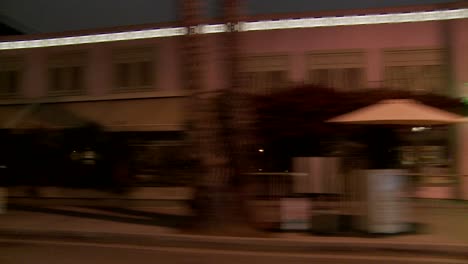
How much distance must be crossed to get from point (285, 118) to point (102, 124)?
5.75m

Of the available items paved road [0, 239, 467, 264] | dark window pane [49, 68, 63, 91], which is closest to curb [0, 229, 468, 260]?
paved road [0, 239, 467, 264]

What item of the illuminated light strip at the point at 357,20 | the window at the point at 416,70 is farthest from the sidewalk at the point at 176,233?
the illuminated light strip at the point at 357,20

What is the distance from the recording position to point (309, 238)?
9234mm

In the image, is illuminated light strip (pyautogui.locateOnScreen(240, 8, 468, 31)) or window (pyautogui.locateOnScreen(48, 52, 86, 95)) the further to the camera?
window (pyautogui.locateOnScreen(48, 52, 86, 95))

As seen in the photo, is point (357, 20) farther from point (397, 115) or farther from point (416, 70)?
point (397, 115)

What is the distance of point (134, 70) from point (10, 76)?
4.74 metres

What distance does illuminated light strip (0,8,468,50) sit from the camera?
53.4 ft

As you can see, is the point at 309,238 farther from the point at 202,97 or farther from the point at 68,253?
the point at 68,253

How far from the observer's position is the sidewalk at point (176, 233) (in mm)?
8719

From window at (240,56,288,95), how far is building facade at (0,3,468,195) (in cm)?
3

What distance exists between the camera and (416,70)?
16.4m

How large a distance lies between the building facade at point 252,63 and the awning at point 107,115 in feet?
0.11

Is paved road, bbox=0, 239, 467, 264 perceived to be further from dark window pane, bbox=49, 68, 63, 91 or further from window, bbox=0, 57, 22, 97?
window, bbox=0, 57, 22, 97

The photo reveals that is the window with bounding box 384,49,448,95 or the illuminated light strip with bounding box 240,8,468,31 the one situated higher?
the illuminated light strip with bounding box 240,8,468,31
